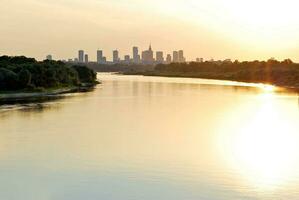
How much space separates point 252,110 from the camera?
48.4 m

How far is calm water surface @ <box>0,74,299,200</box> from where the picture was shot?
1798cm

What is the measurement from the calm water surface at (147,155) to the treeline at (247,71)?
64449 millimetres

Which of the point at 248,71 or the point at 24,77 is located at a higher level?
the point at 24,77

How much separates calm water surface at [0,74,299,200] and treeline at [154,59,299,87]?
64.4 metres

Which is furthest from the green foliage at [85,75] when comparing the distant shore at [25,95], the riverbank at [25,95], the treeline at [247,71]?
the treeline at [247,71]

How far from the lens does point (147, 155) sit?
2416cm

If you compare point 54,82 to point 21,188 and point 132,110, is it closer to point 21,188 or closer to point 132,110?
point 132,110

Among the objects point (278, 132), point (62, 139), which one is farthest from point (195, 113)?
point (62, 139)

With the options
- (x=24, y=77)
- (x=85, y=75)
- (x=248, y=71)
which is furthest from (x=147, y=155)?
(x=248, y=71)

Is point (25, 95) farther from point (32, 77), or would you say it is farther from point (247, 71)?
point (247, 71)

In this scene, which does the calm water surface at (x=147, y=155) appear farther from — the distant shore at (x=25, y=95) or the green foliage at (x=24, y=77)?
the green foliage at (x=24, y=77)

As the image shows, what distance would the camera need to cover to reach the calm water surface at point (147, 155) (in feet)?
59.0

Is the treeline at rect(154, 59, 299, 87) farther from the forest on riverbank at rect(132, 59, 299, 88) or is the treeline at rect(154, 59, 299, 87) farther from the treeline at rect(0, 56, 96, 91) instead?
→ the treeline at rect(0, 56, 96, 91)

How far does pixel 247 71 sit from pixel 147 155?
114285 millimetres
